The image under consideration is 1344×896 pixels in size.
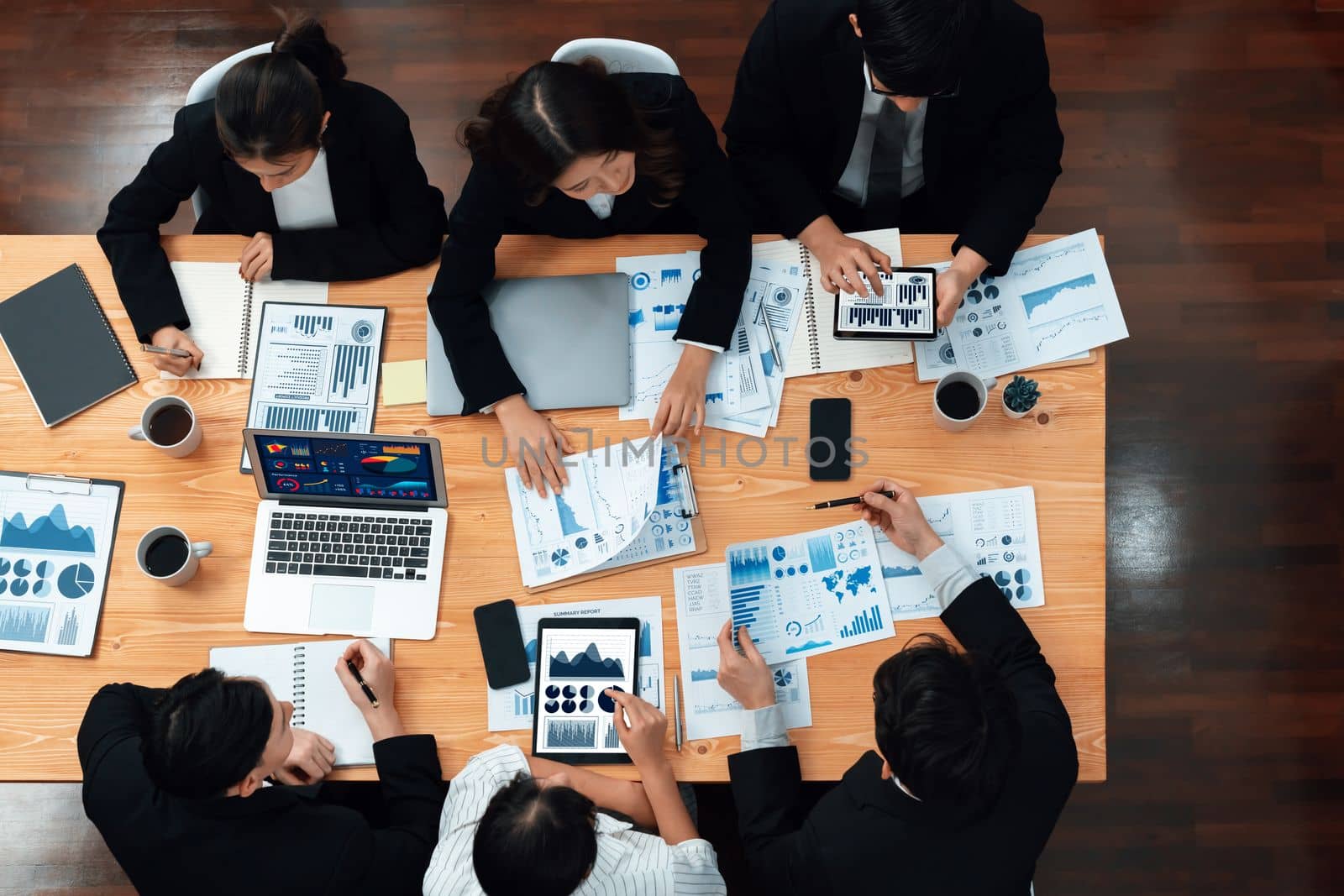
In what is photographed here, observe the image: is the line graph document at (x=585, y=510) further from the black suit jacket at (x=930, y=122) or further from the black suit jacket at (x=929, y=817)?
the black suit jacket at (x=930, y=122)

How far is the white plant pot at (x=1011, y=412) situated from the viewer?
178cm

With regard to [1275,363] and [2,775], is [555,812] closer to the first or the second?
[2,775]

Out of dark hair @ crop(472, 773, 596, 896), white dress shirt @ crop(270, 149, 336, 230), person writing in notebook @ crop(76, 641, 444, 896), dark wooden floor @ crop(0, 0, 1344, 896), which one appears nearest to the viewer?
dark hair @ crop(472, 773, 596, 896)

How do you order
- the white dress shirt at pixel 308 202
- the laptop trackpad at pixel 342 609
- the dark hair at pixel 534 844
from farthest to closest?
the white dress shirt at pixel 308 202
the laptop trackpad at pixel 342 609
the dark hair at pixel 534 844

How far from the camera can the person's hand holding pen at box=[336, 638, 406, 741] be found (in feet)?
5.48

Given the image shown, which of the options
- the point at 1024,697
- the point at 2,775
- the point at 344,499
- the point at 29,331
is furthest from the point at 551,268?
the point at 2,775

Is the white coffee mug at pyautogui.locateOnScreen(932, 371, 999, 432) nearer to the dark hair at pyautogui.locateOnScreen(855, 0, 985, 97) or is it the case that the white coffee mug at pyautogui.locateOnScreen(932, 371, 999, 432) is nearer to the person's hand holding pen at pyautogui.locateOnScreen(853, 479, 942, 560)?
the person's hand holding pen at pyautogui.locateOnScreen(853, 479, 942, 560)

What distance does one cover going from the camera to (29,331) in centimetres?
189

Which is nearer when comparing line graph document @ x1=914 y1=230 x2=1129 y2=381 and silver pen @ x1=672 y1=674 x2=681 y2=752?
silver pen @ x1=672 y1=674 x2=681 y2=752

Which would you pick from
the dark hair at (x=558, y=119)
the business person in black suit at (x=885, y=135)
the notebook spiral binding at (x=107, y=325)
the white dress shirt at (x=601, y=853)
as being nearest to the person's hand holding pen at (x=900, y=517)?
the business person in black suit at (x=885, y=135)

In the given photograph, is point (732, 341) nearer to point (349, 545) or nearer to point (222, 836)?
point (349, 545)

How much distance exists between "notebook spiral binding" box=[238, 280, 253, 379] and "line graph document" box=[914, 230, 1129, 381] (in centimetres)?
125

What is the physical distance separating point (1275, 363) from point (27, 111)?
12.0 feet

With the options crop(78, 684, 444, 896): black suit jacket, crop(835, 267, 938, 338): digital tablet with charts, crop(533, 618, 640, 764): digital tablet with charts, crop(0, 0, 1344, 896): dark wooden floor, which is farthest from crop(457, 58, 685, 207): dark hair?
crop(0, 0, 1344, 896): dark wooden floor
